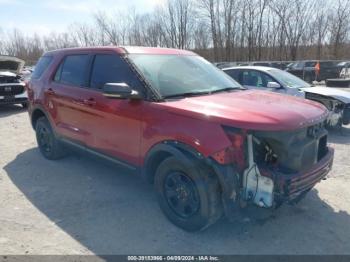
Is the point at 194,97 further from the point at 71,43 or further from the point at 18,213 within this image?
the point at 71,43

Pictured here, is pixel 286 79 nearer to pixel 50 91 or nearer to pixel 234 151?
pixel 50 91

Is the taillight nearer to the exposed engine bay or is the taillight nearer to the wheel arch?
the exposed engine bay

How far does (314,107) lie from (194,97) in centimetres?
130

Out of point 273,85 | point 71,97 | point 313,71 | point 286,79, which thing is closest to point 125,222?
point 71,97

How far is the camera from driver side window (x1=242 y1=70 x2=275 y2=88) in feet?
27.3

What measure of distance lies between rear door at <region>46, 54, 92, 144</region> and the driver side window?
16.7 feet

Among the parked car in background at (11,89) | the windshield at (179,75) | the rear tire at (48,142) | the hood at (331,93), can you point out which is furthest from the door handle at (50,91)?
the parked car in background at (11,89)

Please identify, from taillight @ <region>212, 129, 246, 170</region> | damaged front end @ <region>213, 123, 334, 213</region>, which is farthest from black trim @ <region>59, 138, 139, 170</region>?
damaged front end @ <region>213, 123, 334, 213</region>

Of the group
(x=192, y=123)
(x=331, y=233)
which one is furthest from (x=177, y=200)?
(x=331, y=233)

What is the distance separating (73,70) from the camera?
4.89m

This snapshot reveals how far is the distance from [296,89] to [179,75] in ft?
15.8

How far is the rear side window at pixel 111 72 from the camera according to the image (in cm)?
382

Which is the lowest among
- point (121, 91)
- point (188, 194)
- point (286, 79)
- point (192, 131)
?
point (188, 194)

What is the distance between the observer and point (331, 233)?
3369 mm
